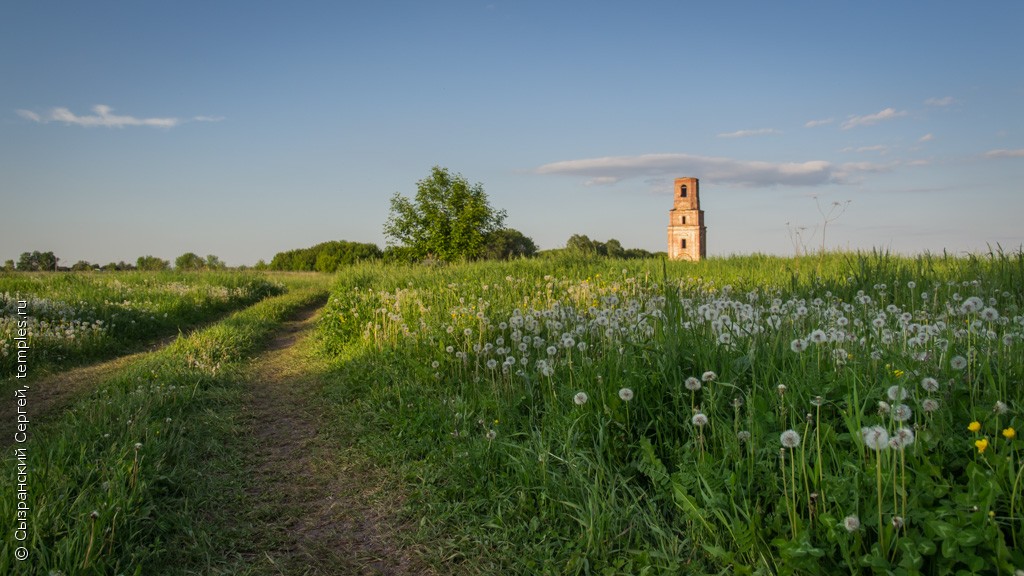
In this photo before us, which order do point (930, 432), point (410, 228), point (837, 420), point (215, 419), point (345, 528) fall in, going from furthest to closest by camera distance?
point (410, 228)
point (215, 419)
point (345, 528)
point (837, 420)
point (930, 432)

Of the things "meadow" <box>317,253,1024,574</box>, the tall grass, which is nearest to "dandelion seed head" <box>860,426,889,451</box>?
"meadow" <box>317,253,1024,574</box>

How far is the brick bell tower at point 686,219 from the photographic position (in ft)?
239

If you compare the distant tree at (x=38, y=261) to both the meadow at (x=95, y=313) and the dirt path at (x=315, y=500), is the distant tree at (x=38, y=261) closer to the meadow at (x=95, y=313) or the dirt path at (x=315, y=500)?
the meadow at (x=95, y=313)

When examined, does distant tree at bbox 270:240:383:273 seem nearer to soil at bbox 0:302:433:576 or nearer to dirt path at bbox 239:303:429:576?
soil at bbox 0:302:433:576

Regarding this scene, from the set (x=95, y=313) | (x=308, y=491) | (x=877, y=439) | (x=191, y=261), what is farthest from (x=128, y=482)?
(x=191, y=261)

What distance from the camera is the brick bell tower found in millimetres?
72938

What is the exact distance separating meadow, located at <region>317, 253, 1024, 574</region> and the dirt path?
0.24 m

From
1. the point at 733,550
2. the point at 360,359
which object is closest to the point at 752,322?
the point at 733,550

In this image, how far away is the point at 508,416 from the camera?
4625 mm

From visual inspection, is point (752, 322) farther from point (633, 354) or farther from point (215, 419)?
point (215, 419)

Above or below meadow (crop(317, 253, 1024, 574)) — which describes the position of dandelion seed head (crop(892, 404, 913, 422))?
above

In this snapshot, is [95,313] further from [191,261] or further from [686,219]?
[686,219]

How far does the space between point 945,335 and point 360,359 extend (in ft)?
20.5

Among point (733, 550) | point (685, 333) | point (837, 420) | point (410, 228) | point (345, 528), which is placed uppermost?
point (410, 228)
